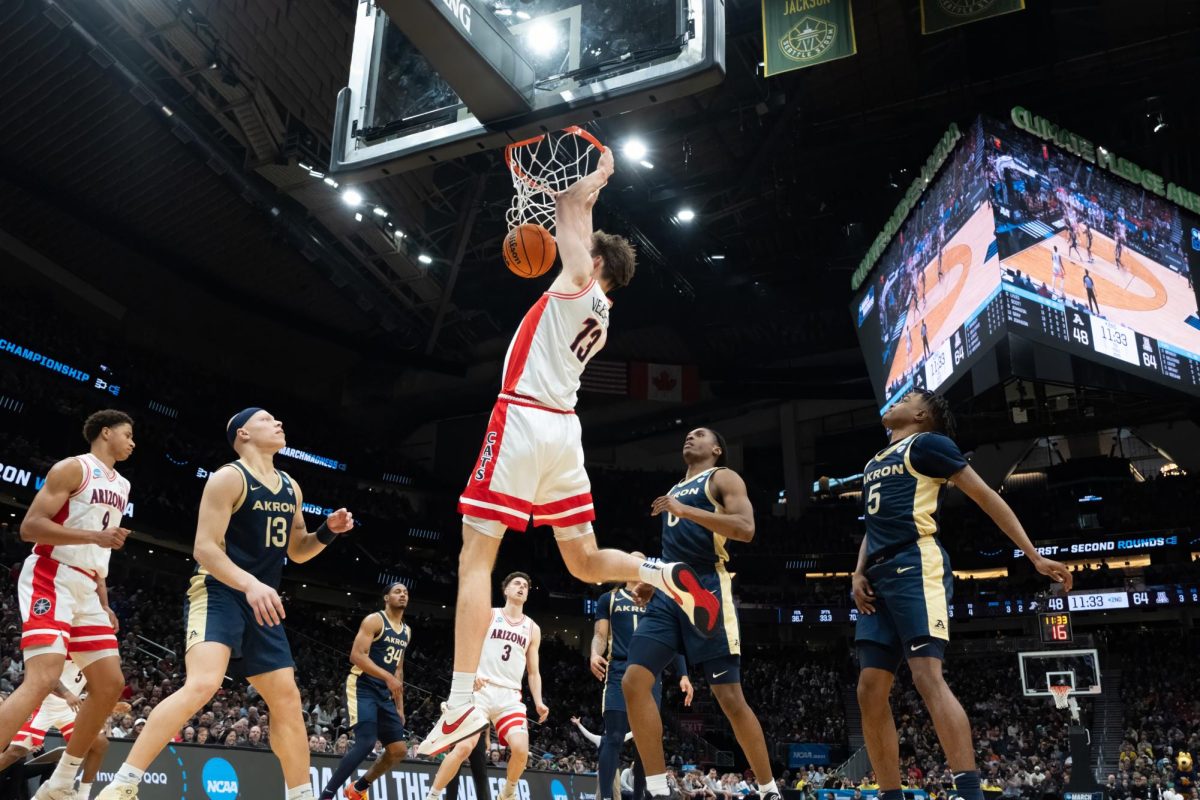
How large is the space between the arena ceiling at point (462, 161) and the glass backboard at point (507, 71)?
11.7 metres

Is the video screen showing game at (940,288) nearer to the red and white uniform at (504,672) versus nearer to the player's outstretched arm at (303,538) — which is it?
the red and white uniform at (504,672)

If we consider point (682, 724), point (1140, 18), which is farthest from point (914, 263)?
point (682, 724)

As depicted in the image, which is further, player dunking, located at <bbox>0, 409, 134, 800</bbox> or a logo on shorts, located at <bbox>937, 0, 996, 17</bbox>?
a logo on shorts, located at <bbox>937, 0, 996, 17</bbox>

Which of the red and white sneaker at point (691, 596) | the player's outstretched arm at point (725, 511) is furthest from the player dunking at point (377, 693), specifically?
the red and white sneaker at point (691, 596)

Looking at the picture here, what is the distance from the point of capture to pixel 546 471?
4516 millimetres

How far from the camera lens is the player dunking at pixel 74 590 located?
200 inches

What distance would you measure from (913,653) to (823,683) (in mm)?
29557

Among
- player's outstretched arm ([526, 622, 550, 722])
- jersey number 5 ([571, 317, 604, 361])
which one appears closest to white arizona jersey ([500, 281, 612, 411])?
jersey number 5 ([571, 317, 604, 361])

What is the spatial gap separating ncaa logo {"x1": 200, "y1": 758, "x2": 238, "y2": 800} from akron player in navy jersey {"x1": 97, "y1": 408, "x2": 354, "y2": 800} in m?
3.00

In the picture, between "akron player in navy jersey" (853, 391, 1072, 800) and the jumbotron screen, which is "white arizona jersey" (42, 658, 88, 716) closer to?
"akron player in navy jersey" (853, 391, 1072, 800)

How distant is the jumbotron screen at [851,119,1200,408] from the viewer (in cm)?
1416

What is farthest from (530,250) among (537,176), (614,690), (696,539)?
(614,690)

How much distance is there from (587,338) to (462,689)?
1.77 metres

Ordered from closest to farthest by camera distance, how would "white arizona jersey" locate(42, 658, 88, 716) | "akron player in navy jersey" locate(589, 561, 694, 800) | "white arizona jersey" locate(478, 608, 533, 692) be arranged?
"white arizona jersey" locate(42, 658, 88, 716) < "akron player in navy jersey" locate(589, 561, 694, 800) < "white arizona jersey" locate(478, 608, 533, 692)
